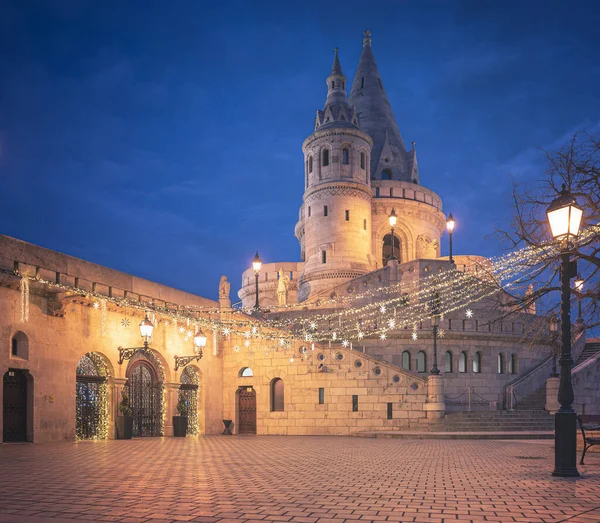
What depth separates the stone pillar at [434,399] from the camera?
2511 cm

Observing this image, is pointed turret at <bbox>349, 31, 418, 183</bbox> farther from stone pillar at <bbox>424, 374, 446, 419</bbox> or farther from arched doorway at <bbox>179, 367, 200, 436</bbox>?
arched doorway at <bbox>179, 367, 200, 436</bbox>

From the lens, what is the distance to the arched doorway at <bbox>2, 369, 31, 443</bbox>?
17.7 m

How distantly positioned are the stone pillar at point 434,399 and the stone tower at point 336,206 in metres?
19.5

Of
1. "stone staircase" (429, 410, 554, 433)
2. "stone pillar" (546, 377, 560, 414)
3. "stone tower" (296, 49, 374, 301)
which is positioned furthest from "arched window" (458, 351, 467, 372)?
"stone tower" (296, 49, 374, 301)

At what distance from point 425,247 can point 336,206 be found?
9.32 meters

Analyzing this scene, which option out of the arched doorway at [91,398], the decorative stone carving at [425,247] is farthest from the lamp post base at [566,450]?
the decorative stone carving at [425,247]

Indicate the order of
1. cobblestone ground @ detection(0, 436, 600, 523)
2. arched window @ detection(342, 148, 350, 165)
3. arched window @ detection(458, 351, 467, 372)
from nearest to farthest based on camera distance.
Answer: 1. cobblestone ground @ detection(0, 436, 600, 523)
2. arched window @ detection(458, 351, 467, 372)
3. arched window @ detection(342, 148, 350, 165)

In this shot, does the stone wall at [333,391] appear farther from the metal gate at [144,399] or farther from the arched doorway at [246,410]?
the metal gate at [144,399]

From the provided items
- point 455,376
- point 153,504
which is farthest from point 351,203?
point 153,504

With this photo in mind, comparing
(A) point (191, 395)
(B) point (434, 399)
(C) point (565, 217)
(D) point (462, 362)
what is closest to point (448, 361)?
(D) point (462, 362)

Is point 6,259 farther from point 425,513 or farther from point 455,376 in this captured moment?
point 455,376

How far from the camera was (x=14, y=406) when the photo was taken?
18.0 meters

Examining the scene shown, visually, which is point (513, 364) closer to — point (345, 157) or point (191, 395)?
point (191, 395)

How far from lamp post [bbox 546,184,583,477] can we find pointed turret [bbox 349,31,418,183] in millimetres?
42138
